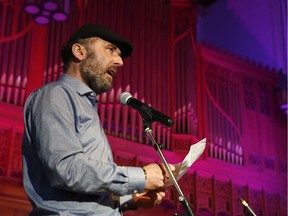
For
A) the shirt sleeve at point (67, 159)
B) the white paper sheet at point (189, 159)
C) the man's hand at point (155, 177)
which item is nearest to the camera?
the shirt sleeve at point (67, 159)

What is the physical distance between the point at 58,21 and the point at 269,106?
9.50 ft

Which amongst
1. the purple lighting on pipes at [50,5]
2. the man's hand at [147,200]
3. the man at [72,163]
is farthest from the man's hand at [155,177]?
the purple lighting on pipes at [50,5]

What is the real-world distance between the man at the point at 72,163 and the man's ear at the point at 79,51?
101 millimetres

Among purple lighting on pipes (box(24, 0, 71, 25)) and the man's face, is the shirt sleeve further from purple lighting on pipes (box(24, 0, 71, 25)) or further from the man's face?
purple lighting on pipes (box(24, 0, 71, 25))

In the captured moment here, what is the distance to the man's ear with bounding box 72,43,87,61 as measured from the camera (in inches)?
81.6

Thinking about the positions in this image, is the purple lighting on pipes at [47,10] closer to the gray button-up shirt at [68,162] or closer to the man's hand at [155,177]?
the gray button-up shirt at [68,162]

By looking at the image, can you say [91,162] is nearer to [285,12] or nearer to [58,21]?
[58,21]

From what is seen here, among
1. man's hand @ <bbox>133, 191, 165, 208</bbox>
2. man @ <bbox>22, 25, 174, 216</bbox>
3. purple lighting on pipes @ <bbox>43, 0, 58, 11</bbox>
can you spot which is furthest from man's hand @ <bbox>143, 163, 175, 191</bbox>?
purple lighting on pipes @ <bbox>43, 0, 58, 11</bbox>

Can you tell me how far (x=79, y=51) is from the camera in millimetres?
2082

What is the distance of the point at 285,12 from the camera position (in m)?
6.82

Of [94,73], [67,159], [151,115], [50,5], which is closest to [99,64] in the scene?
[94,73]

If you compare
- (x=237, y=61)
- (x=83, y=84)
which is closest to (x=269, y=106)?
(x=237, y=61)

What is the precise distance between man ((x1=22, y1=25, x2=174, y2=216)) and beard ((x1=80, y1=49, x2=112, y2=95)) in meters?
0.04

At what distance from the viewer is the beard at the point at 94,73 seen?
6.70ft
